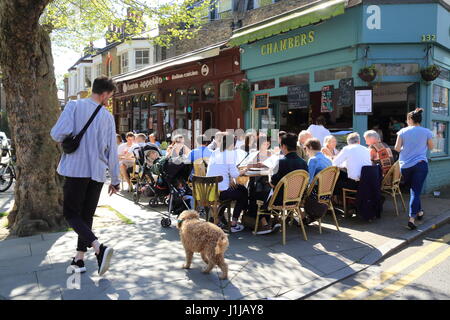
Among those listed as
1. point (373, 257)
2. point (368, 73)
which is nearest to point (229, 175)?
point (373, 257)

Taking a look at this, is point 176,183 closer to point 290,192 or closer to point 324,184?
point 290,192

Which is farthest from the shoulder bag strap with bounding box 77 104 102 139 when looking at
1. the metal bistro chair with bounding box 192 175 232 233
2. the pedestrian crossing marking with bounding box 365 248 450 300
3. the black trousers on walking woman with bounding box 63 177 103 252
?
the pedestrian crossing marking with bounding box 365 248 450 300

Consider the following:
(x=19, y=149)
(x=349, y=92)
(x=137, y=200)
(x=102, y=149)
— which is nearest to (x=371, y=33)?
(x=349, y=92)

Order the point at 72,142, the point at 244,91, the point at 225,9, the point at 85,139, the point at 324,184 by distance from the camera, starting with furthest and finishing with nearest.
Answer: the point at 225,9 < the point at 244,91 < the point at 324,184 < the point at 85,139 < the point at 72,142

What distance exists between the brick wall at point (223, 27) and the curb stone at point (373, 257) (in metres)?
9.86

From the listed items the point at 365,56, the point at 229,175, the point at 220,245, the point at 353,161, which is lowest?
the point at 220,245

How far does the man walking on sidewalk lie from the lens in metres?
3.96

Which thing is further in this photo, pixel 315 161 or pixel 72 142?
pixel 315 161

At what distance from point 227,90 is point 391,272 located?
389 inches

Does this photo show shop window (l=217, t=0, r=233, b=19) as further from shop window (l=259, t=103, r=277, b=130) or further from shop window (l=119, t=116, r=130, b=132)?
shop window (l=119, t=116, r=130, b=132)

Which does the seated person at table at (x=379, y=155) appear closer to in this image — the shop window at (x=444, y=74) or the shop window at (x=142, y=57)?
the shop window at (x=444, y=74)

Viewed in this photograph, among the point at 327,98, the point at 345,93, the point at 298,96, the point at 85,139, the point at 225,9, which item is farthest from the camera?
the point at 225,9

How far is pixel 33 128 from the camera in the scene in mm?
6332
